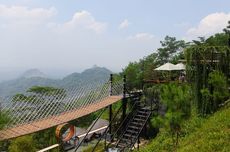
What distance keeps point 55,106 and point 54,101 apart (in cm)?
18

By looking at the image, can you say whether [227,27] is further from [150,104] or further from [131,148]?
[131,148]

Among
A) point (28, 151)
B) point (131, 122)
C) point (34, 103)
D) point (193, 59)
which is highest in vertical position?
point (193, 59)

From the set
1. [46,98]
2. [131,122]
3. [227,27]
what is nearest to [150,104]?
[131,122]

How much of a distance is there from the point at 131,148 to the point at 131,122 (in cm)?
122

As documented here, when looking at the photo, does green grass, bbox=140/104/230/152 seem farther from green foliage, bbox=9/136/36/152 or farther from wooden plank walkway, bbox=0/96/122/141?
green foliage, bbox=9/136/36/152

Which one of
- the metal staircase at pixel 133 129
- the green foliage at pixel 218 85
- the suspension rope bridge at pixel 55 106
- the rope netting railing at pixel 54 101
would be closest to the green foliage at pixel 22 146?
the rope netting railing at pixel 54 101

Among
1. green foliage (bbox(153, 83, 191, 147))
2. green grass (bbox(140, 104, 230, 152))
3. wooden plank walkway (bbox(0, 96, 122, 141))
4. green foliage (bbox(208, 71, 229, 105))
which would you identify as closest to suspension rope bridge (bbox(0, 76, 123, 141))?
wooden plank walkway (bbox(0, 96, 122, 141))

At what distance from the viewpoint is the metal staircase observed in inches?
467

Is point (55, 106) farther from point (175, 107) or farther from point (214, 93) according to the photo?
point (214, 93)

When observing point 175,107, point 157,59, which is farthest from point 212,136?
point 157,59

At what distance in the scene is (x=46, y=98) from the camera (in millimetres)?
10531

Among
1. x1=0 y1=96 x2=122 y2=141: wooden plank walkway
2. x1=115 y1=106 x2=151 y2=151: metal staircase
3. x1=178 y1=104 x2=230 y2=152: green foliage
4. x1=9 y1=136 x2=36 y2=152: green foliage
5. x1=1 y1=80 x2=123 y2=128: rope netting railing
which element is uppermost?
x1=1 y1=80 x2=123 y2=128: rope netting railing

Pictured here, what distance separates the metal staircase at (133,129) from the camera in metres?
11.9

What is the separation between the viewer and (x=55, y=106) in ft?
34.4
